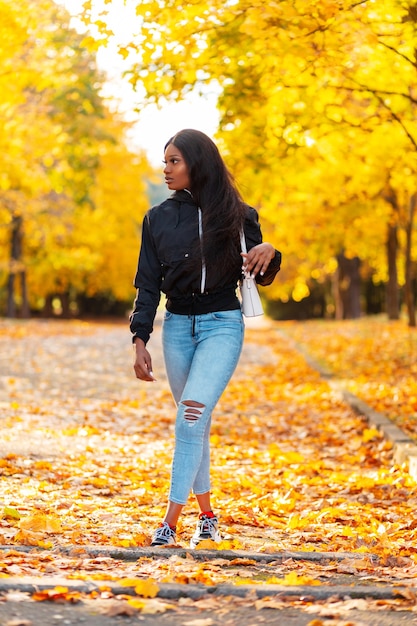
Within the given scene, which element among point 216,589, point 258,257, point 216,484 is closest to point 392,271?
point 216,484

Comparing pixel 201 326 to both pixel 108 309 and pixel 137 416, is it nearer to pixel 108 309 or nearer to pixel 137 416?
pixel 137 416

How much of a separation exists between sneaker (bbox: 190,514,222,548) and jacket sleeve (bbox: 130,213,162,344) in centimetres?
104

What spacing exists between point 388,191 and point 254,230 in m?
17.8

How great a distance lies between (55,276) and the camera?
42.8 m

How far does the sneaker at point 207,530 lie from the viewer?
500 centimetres

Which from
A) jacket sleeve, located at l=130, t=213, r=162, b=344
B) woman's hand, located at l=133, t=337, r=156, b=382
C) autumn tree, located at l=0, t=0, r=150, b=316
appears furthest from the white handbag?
autumn tree, located at l=0, t=0, r=150, b=316

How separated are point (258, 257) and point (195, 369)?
2.08 feet

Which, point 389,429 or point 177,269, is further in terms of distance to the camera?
point 389,429

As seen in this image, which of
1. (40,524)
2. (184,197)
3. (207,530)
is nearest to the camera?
(184,197)

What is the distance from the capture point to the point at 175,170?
4.80m

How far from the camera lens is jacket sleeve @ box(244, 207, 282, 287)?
4.80 m

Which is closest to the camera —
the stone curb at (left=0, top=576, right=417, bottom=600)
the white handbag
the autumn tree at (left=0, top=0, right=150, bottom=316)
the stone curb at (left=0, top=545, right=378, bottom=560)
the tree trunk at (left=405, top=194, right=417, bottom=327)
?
the stone curb at (left=0, top=576, right=417, bottom=600)

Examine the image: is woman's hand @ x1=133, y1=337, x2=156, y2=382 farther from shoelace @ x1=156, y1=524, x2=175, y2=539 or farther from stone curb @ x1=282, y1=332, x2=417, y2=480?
stone curb @ x1=282, y1=332, x2=417, y2=480

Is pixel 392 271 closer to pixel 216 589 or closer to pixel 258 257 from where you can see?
pixel 258 257
